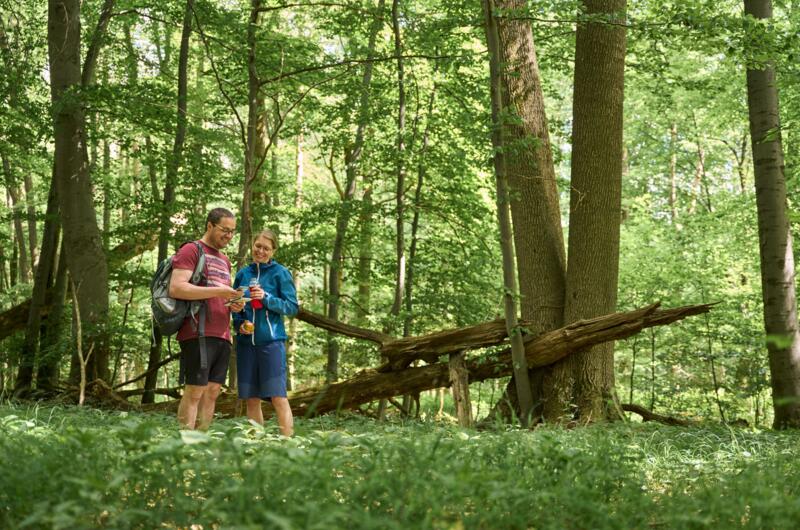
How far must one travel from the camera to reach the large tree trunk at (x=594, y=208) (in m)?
8.02

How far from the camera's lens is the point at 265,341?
5887mm

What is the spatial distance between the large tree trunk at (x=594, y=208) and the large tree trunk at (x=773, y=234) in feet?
4.73

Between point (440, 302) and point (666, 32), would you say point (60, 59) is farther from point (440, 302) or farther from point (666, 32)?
point (666, 32)

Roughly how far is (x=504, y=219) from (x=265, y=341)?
2779 mm

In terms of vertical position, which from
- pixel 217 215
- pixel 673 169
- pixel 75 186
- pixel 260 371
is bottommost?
pixel 260 371

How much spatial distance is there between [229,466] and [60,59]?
9.45 m

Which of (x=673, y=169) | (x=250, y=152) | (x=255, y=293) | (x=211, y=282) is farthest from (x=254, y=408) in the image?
(x=673, y=169)

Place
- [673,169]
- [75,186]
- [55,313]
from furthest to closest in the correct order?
[673,169] < [55,313] < [75,186]

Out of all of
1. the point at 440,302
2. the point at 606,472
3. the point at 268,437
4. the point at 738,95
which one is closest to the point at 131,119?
the point at 440,302

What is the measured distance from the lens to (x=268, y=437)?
4137 mm

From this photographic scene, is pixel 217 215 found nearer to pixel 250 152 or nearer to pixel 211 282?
pixel 211 282

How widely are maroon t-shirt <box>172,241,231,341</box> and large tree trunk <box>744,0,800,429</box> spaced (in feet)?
18.5

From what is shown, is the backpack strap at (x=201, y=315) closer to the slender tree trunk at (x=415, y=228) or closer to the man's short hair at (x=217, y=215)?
the man's short hair at (x=217, y=215)

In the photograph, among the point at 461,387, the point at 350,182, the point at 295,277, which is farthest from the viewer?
the point at 295,277
